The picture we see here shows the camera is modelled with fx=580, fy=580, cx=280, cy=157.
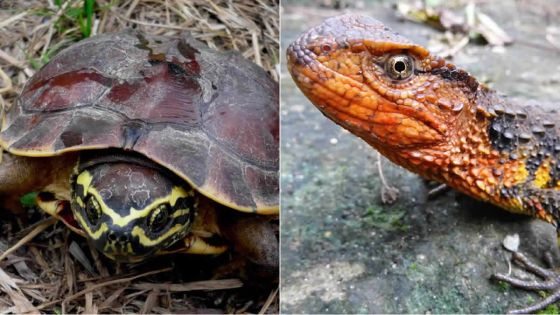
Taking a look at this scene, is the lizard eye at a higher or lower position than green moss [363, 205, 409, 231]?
higher

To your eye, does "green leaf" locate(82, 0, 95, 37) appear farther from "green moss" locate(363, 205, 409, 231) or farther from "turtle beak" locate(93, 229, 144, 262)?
"green moss" locate(363, 205, 409, 231)

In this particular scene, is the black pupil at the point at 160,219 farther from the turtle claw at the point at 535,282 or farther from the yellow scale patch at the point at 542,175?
the yellow scale patch at the point at 542,175

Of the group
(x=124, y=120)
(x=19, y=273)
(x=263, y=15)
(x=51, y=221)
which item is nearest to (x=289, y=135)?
(x=263, y=15)

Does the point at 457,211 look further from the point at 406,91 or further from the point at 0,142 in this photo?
the point at 0,142

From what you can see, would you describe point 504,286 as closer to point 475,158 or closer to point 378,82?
point 475,158

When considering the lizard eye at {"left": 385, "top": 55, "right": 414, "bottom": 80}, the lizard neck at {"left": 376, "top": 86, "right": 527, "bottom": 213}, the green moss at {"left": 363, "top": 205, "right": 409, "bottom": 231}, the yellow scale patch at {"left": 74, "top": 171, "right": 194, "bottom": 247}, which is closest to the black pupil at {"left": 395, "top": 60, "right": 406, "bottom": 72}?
the lizard eye at {"left": 385, "top": 55, "right": 414, "bottom": 80}

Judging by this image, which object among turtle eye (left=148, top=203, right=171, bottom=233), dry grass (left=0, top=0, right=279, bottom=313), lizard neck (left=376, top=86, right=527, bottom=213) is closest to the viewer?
dry grass (left=0, top=0, right=279, bottom=313)

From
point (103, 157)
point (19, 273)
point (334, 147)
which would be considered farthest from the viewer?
point (334, 147)

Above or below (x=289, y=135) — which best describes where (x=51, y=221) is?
above
